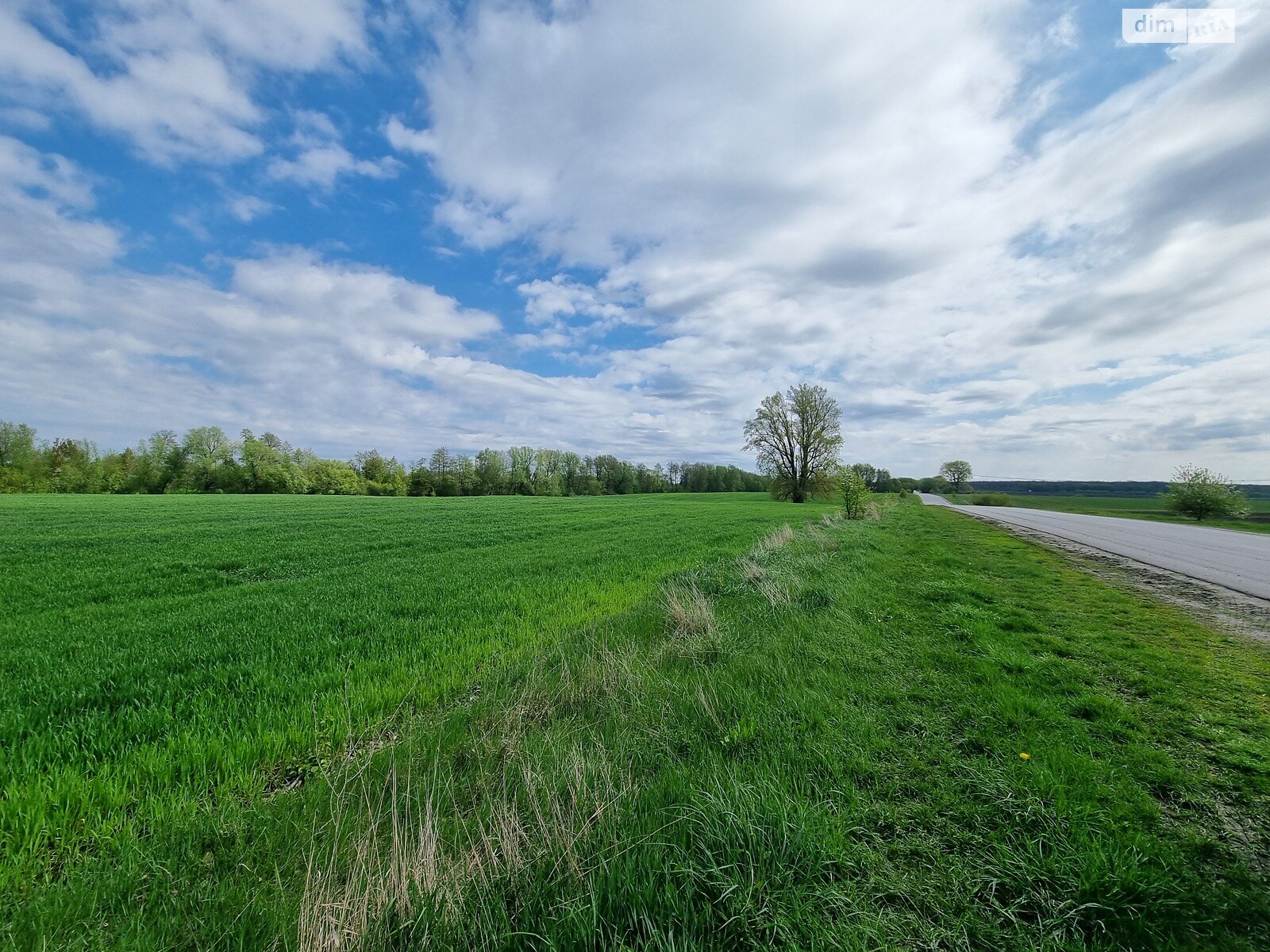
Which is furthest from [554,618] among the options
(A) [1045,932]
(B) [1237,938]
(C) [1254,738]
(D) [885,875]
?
(C) [1254,738]

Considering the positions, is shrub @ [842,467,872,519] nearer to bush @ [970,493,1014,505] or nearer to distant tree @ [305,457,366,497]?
bush @ [970,493,1014,505]

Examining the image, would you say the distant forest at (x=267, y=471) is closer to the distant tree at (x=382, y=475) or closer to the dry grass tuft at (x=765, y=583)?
the distant tree at (x=382, y=475)

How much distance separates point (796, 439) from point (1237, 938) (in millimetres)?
60271

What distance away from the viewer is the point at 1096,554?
46.4 ft

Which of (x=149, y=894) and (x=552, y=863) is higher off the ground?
(x=552, y=863)

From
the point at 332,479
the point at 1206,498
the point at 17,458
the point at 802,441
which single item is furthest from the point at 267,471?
the point at 1206,498

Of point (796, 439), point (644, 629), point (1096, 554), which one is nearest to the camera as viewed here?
point (644, 629)

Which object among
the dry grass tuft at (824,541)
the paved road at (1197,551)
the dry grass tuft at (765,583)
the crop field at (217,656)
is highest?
the paved road at (1197,551)

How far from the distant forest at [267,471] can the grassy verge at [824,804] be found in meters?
88.9

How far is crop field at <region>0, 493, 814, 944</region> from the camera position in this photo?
138 inches

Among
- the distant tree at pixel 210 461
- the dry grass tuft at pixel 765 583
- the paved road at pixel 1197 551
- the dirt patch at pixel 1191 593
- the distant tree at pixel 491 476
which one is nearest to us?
the dirt patch at pixel 1191 593

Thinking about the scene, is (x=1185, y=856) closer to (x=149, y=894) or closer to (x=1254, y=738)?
(x=1254, y=738)

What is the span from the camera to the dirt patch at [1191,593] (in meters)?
7.03

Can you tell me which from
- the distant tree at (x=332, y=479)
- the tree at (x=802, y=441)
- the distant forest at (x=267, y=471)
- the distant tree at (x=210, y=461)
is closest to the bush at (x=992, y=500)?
the tree at (x=802, y=441)
